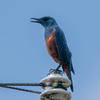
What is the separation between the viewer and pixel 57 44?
6.02 m

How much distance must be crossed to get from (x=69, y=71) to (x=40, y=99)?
215 centimetres

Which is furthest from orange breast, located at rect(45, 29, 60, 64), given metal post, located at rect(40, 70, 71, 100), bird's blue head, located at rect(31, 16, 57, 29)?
metal post, located at rect(40, 70, 71, 100)

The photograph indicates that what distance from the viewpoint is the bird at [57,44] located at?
5758 mm

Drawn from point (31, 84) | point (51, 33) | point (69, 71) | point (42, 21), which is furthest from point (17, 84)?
point (42, 21)

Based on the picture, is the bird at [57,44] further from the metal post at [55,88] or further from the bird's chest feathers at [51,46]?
the metal post at [55,88]

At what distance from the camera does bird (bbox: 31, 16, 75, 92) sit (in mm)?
5758

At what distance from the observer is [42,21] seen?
6953mm

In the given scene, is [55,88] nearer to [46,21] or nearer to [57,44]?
[57,44]

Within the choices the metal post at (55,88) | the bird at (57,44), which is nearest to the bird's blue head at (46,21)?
the bird at (57,44)

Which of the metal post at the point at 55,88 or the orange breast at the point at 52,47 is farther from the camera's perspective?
the orange breast at the point at 52,47

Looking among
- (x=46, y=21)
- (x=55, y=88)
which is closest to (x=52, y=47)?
(x=46, y=21)

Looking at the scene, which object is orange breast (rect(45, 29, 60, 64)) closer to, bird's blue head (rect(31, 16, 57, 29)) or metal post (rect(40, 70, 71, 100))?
bird's blue head (rect(31, 16, 57, 29))

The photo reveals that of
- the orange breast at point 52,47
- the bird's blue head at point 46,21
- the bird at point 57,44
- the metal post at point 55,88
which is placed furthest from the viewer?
the bird's blue head at point 46,21

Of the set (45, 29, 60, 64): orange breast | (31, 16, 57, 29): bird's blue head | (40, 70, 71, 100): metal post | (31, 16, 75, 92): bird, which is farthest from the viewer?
(31, 16, 57, 29): bird's blue head
